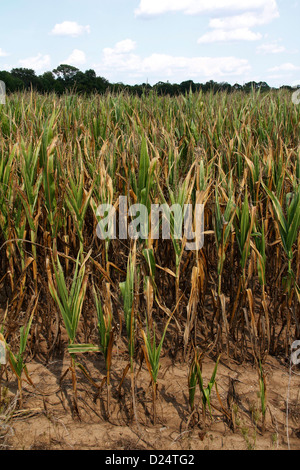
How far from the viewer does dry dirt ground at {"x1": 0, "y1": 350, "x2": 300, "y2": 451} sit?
55.5 inches

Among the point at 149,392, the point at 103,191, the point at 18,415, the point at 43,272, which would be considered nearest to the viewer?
the point at 18,415

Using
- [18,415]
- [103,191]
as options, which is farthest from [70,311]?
[103,191]

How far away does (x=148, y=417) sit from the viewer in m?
1.51

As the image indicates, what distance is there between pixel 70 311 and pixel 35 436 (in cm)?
42

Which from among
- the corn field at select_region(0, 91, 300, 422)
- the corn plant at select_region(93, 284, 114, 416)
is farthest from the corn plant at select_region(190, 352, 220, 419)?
the corn plant at select_region(93, 284, 114, 416)

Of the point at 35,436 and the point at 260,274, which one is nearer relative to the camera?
the point at 35,436

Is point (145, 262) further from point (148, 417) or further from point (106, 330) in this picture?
point (148, 417)

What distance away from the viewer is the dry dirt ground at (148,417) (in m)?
1.41

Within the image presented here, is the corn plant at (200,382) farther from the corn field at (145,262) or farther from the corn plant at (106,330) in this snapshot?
the corn plant at (106,330)

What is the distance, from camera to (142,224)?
1.70 meters

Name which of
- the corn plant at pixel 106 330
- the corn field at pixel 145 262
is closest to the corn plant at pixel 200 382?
the corn field at pixel 145 262

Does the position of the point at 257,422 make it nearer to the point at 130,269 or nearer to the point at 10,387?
the point at 130,269

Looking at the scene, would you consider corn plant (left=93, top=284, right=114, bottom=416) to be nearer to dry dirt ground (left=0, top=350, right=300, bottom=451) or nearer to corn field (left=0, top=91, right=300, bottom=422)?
corn field (left=0, top=91, right=300, bottom=422)
